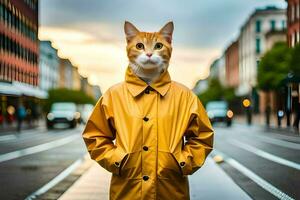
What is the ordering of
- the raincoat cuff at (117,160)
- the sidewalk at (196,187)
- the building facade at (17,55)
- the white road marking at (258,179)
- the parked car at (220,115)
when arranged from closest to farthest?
the raincoat cuff at (117,160), the sidewalk at (196,187), the white road marking at (258,179), the parked car at (220,115), the building facade at (17,55)

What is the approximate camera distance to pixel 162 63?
3.95m

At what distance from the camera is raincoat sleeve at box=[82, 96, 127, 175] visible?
3.76 meters

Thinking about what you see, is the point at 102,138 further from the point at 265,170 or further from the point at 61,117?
the point at 61,117

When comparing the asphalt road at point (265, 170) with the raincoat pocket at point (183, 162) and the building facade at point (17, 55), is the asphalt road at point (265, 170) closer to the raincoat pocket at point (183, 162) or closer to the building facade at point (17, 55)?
the raincoat pocket at point (183, 162)

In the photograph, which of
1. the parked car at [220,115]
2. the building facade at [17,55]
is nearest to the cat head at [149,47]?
the parked car at [220,115]

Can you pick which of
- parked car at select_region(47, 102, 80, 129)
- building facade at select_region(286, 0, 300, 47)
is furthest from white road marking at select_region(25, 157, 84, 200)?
building facade at select_region(286, 0, 300, 47)

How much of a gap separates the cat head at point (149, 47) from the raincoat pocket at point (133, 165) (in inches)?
23.0

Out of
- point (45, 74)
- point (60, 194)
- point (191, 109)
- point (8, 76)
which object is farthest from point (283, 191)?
point (45, 74)

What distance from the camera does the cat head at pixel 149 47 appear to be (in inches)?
153

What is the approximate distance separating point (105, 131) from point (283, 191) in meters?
6.11

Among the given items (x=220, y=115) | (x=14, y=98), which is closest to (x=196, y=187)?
(x=220, y=115)

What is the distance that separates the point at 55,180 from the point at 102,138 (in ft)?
23.8

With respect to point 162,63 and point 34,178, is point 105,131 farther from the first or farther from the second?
point 34,178

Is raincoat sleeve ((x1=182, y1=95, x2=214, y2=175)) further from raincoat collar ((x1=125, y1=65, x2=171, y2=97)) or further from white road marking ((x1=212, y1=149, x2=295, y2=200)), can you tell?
white road marking ((x1=212, y1=149, x2=295, y2=200))
